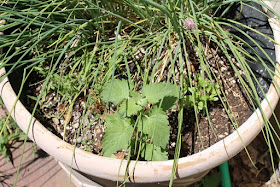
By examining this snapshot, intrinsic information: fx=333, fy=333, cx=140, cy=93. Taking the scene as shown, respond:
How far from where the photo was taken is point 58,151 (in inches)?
32.2

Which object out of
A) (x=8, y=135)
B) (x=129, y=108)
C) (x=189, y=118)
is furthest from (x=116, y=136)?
(x=8, y=135)

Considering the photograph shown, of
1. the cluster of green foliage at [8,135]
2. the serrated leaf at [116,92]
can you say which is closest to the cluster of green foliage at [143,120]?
the serrated leaf at [116,92]

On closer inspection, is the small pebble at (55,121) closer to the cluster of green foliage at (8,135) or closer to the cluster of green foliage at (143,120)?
the cluster of green foliage at (143,120)

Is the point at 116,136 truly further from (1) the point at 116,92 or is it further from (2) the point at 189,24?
(2) the point at 189,24

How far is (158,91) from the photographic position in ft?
2.60

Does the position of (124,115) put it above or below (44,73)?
above

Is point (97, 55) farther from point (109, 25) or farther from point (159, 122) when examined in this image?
point (159, 122)

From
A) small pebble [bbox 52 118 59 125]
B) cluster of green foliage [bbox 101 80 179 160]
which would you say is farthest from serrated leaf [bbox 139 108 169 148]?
small pebble [bbox 52 118 59 125]

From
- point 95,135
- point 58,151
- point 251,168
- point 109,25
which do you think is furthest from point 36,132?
point 251,168

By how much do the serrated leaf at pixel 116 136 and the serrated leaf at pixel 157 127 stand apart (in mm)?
39

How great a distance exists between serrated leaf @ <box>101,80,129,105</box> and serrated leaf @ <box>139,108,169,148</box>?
3.0 inches

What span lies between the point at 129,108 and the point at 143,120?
44 mm

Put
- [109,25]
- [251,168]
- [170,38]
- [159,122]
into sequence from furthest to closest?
[251,168] → [109,25] → [170,38] → [159,122]

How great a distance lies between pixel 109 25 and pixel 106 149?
1.50 ft
